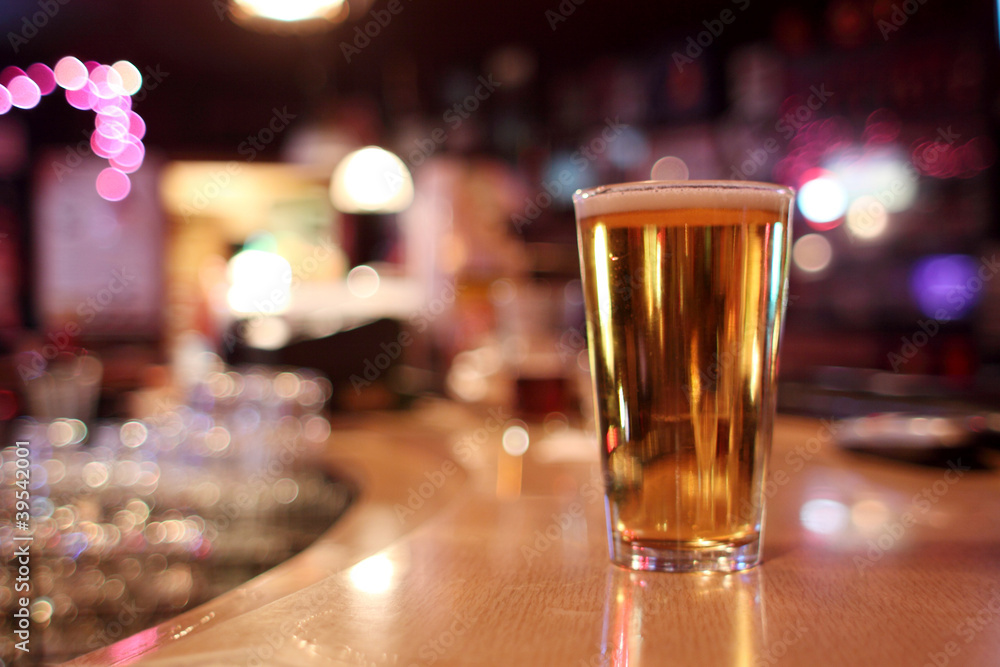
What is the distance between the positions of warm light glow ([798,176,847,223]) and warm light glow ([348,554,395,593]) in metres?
5.38

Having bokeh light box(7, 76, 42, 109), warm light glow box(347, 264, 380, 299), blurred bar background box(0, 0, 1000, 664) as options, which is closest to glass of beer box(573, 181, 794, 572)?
blurred bar background box(0, 0, 1000, 664)

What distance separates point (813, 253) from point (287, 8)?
13.2 feet

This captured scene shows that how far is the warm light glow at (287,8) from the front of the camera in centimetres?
288

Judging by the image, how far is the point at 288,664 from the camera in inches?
13.3

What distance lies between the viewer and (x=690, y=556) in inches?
18.8

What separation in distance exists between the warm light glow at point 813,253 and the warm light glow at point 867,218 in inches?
9.2

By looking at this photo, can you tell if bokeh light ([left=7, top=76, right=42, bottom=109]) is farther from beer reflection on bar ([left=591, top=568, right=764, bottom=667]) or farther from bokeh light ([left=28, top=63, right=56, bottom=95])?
beer reflection on bar ([left=591, top=568, right=764, bottom=667])

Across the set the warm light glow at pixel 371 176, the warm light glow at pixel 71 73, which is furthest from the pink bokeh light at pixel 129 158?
the warm light glow at pixel 371 176

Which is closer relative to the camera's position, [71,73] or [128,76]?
[71,73]

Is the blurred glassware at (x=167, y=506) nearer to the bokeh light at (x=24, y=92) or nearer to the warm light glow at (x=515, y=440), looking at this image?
the warm light glow at (x=515, y=440)

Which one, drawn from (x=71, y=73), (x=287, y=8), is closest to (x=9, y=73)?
(x=71, y=73)

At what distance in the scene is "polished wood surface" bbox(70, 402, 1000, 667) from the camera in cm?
35

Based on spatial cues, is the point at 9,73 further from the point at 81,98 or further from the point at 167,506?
the point at 167,506

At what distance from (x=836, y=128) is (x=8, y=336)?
690 cm
